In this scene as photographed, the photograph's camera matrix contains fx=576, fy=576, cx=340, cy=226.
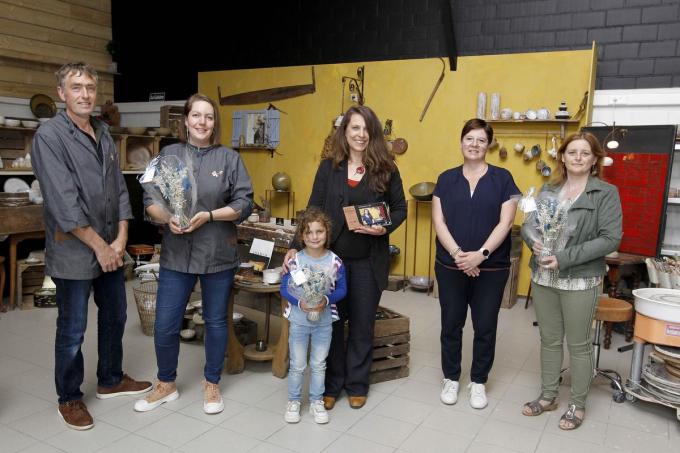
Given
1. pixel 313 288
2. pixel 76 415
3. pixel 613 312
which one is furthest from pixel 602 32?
pixel 76 415

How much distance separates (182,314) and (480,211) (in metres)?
1.65

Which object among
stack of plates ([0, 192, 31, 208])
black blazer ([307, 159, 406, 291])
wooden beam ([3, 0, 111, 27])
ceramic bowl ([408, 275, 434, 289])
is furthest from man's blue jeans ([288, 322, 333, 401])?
wooden beam ([3, 0, 111, 27])

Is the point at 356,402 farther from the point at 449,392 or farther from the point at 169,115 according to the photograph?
the point at 169,115

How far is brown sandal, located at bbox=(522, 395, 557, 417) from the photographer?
3.12m

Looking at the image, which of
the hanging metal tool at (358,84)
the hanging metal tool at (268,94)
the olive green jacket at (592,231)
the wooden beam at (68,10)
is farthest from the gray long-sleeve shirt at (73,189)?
the wooden beam at (68,10)

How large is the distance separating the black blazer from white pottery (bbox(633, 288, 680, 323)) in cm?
141

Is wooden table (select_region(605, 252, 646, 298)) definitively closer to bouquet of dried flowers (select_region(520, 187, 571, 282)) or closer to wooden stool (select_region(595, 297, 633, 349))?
wooden stool (select_region(595, 297, 633, 349))

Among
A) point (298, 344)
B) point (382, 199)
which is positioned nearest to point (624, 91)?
point (382, 199)

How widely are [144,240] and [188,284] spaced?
13.1 ft

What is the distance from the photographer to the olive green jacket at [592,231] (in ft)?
9.17

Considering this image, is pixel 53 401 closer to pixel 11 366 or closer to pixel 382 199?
pixel 11 366

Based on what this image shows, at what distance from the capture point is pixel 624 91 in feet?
17.1

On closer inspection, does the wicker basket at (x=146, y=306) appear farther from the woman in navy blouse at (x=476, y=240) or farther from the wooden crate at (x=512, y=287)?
the wooden crate at (x=512, y=287)

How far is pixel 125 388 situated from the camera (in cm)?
320
